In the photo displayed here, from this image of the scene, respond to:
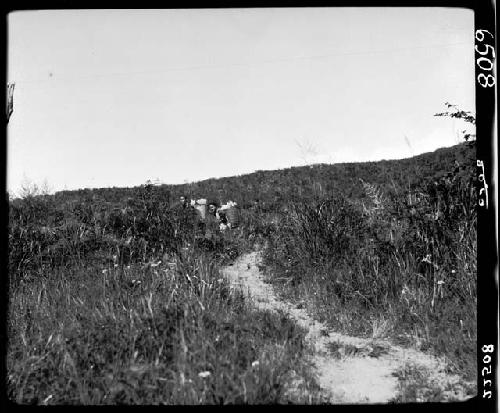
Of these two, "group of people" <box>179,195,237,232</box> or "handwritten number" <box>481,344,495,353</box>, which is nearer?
"handwritten number" <box>481,344,495,353</box>

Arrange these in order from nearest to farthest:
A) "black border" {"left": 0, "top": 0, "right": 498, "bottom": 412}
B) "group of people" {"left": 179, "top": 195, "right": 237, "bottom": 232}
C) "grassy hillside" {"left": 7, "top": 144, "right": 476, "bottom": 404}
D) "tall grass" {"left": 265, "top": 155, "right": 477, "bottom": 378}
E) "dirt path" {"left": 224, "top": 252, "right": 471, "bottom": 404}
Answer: "black border" {"left": 0, "top": 0, "right": 498, "bottom": 412} < "grassy hillside" {"left": 7, "top": 144, "right": 476, "bottom": 404} < "dirt path" {"left": 224, "top": 252, "right": 471, "bottom": 404} < "tall grass" {"left": 265, "top": 155, "right": 477, "bottom": 378} < "group of people" {"left": 179, "top": 195, "right": 237, "bottom": 232}

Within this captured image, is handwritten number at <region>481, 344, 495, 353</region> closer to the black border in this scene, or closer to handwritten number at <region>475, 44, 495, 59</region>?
the black border

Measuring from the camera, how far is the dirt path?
2.65 metres

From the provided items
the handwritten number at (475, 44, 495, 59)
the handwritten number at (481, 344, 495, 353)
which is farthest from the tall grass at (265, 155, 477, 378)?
the handwritten number at (475, 44, 495, 59)

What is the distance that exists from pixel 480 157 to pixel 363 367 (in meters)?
1.85

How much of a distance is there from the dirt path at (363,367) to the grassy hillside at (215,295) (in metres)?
0.13

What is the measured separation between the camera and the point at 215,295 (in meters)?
3.84

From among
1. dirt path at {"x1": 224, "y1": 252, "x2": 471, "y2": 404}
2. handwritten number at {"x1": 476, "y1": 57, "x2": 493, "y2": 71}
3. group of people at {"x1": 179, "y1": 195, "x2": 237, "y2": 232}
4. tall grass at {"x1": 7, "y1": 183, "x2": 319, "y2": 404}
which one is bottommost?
dirt path at {"x1": 224, "y1": 252, "x2": 471, "y2": 404}

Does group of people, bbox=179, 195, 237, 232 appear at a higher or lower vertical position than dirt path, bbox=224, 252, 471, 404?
higher

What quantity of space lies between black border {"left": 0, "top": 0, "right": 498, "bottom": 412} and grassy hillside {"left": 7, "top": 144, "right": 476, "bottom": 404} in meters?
0.45

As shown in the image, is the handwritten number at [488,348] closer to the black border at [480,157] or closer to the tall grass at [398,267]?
the black border at [480,157]

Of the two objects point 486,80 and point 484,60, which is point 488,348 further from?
point 484,60

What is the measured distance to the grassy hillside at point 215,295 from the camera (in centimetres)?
250

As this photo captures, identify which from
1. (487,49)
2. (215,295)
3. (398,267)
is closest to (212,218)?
(215,295)
